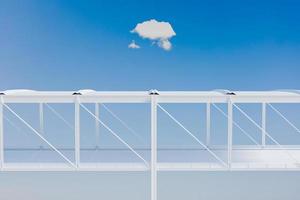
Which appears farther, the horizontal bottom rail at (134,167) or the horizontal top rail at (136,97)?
the horizontal bottom rail at (134,167)

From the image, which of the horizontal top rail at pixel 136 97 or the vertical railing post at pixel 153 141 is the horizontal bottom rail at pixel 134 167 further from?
the horizontal top rail at pixel 136 97

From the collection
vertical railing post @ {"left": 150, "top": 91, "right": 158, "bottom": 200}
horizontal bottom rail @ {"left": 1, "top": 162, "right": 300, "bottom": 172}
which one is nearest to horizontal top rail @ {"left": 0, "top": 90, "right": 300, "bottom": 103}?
vertical railing post @ {"left": 150, "top": 91, "right": 158, "bottom": 200}

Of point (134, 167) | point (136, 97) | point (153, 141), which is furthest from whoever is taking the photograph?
point (134, 167)

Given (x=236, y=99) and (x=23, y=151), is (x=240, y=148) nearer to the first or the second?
(x=236, y=99)

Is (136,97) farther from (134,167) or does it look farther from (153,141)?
(134,167)

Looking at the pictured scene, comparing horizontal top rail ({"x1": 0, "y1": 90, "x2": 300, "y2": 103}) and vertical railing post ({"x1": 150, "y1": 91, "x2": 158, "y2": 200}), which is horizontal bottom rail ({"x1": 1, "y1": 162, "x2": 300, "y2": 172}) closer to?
vertical railing post ({"x1": 150, "y1": 91, "x2": 158, "y2": 200})

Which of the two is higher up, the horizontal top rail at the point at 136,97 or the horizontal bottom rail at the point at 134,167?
the horizontal top rail at the point at 136,97

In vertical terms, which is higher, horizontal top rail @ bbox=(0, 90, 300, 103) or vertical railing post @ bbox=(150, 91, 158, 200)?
horizontal top rail @ bbox=(0, 90, 300, 103)

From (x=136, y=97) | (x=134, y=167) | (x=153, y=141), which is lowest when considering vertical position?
→ (x=134, y=167)

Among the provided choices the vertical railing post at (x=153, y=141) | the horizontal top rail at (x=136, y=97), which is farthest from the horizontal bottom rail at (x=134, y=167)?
the horizontal top rail at (x=136, y=97)

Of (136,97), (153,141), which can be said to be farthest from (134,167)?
(136,97)

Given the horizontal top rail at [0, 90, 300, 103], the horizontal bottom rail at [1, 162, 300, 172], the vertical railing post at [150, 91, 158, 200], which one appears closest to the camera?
the vertical railing post at [150, 91, 158, 200]

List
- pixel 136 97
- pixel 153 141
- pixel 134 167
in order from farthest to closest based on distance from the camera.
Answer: pixel 134 167, pixel 136 97, pixel 153 141

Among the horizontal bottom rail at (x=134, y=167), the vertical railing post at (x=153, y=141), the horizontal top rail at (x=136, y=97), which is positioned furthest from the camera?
the horizontal bottom rail at (x=134, y=167)
